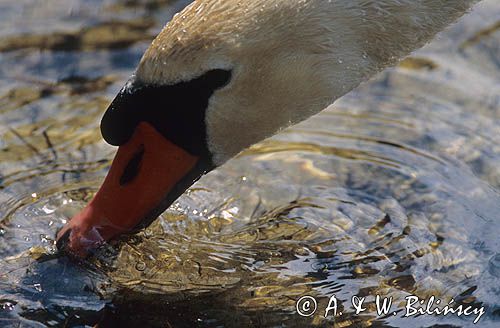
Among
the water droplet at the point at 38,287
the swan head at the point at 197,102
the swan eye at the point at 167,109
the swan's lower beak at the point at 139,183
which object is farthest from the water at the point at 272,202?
the swan eye at the point at 167,109

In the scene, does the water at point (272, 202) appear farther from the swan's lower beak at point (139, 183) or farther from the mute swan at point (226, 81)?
the mute swan at point (226, 81)

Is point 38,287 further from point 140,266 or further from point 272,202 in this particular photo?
point 272,202

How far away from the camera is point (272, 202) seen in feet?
21.4

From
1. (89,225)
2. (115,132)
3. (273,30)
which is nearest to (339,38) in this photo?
(273,30)

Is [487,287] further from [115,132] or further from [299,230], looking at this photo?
[115,132]

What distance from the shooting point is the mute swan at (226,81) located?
514 cm

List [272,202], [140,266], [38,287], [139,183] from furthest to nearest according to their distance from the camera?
[272,202] < [140,266] < [38,287] < [139,183]

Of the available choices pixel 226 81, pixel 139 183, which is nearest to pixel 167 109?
pixel 226 81

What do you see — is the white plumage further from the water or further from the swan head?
the water

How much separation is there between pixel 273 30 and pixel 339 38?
336 millimetres

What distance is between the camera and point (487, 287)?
5.91m

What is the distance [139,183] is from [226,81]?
668mm

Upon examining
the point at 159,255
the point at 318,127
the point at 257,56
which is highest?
the point at 257,56

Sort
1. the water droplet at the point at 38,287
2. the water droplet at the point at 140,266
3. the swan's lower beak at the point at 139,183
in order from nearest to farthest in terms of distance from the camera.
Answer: the swan's lower beak at the point at 139,183 → the water droplet at the point at 38,287 → the water droplet at the point at 140,266
